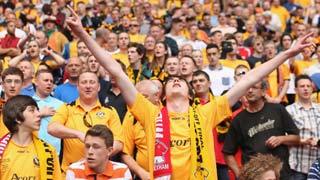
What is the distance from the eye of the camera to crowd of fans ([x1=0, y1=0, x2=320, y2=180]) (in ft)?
21.3

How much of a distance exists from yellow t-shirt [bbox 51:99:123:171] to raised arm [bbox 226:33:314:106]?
4.07ft

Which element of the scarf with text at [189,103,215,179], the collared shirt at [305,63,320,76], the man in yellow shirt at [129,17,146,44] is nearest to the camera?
the scarf with text at [189,103,215,179]

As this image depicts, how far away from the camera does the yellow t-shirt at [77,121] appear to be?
7.59 metres

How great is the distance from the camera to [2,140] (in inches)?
257

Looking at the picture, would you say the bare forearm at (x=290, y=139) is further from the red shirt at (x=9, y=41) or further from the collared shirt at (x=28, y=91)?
the red shirt at (x=9, y=41)

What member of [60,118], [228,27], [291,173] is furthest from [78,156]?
[228,27]

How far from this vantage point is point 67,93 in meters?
9.64

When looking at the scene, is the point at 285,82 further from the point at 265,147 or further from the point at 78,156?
the point at 78,156

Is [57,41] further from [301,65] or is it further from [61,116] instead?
[61,116]

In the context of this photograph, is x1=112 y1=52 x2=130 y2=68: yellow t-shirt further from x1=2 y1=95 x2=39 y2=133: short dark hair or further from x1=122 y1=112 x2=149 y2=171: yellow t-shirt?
x1=2 y1=95 x2=39 y2=133: short dark hair

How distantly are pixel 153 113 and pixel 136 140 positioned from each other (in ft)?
2.96

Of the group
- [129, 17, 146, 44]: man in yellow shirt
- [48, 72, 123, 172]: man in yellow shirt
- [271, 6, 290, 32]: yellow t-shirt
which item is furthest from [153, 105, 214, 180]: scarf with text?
[271, 6, 290, 32]: yellow t-shirt

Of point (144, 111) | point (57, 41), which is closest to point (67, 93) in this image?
point (144, 111)

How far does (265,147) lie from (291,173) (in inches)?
29.1
